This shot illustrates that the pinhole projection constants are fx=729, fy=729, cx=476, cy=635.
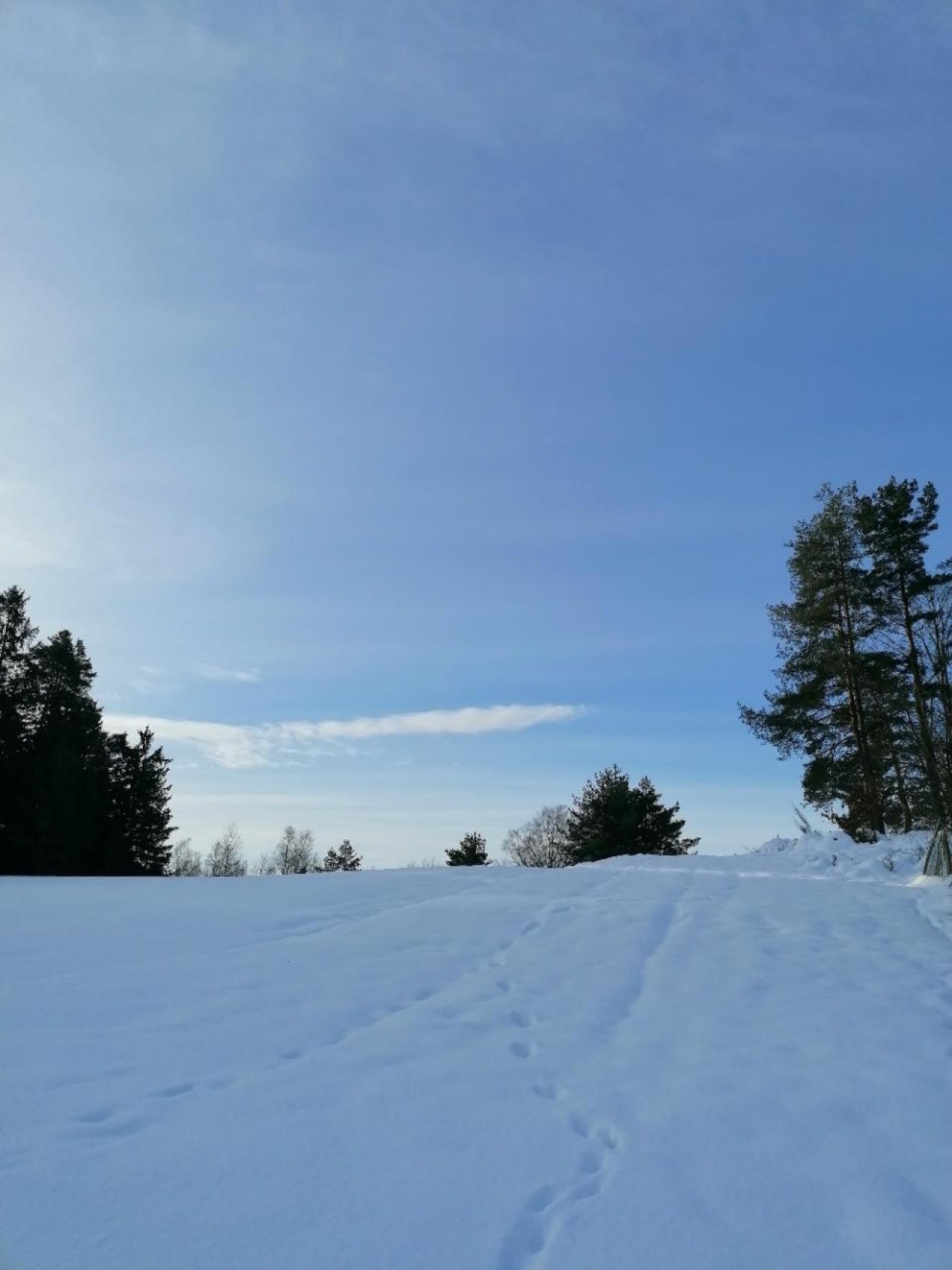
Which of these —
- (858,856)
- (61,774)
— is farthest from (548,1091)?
(61,774)

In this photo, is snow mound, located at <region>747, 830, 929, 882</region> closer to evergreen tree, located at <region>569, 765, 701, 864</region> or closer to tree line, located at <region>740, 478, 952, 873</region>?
tree line, located at <region>740, 478, 952, 873</region>

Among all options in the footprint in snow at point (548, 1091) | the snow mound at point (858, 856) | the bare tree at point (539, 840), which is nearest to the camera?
the footprint in snow at point (548, 1091)

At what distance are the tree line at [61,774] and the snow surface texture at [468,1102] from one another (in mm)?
23575

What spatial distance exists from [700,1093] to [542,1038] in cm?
86

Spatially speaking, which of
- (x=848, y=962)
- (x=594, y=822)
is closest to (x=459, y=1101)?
(x=848, y=962)

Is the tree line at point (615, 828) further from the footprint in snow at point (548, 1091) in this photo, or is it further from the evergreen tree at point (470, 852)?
the footprint in snow at point (548, 1091)

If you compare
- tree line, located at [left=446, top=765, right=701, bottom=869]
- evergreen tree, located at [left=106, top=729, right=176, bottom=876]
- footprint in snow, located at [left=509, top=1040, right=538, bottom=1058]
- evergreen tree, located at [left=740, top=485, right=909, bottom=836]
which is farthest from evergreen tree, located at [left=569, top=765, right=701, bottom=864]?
footprint in snow, located at [left=509, top=1040, right=538, bottom=1058]

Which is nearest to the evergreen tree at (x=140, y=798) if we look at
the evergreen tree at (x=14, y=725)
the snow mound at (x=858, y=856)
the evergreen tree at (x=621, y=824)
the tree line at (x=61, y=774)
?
the tree line at (x=61, y=774)

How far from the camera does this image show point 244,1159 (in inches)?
95.0

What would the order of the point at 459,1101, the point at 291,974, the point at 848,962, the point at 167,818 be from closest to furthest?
the point at 459,1101 < the point at 291,974 < the point at 848,962 < the point at 167,818

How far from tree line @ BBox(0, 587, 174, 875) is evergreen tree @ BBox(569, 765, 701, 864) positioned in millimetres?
18791

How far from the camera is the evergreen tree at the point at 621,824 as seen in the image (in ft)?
98.7

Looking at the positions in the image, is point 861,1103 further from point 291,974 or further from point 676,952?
point 291,974

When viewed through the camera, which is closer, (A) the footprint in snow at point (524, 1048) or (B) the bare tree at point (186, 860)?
(A) the footprint in snow at point (524, 1048)
